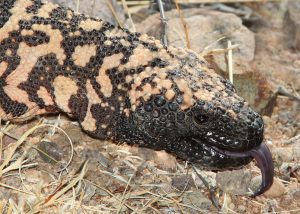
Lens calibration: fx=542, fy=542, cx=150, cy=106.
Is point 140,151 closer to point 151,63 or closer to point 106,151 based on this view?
point 106,151

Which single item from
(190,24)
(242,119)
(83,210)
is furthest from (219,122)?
(190,24)

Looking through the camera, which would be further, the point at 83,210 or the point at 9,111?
the point at 9,111

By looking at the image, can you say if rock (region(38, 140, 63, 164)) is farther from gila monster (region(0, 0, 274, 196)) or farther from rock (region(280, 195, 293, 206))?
rock (region(280, 195, 293, 206))

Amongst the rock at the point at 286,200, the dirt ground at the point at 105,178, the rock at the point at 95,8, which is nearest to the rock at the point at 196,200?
the dirt ground at the point at 105,178

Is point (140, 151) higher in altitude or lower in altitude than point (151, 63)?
lower

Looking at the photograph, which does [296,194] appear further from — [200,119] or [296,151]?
[200,119]

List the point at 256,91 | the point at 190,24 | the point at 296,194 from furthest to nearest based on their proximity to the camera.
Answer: the point at 190,24 → the point at 256,91 → the point at 296,194

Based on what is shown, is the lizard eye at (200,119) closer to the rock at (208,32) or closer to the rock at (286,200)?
the rock at (286,200)
